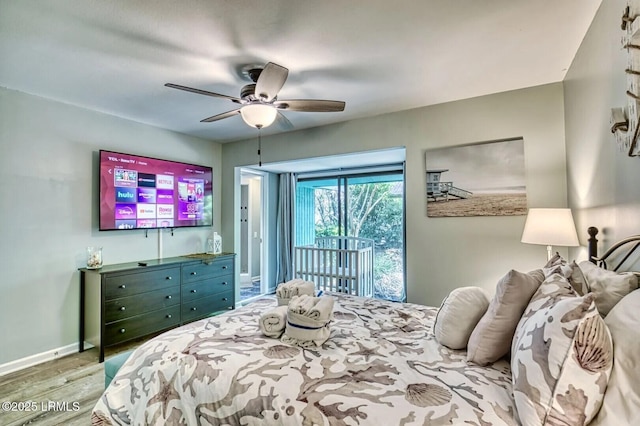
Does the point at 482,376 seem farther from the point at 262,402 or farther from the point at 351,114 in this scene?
the point at 351,114

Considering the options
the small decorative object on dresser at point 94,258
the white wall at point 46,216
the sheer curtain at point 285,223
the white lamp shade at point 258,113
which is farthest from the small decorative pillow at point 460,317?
the sheer curtain at point 285,223

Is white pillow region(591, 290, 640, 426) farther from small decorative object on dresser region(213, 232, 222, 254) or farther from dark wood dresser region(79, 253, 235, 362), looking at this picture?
small decorative object on dresser region(213, 232, 222, 254)

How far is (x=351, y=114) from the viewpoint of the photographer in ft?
11.6

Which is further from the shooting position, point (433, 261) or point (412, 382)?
point (433, 261)

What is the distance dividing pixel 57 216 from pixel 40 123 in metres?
0.93

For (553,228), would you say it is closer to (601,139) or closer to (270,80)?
(601,139)

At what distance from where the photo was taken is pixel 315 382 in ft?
4.10

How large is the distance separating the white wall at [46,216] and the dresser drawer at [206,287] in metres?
0.83

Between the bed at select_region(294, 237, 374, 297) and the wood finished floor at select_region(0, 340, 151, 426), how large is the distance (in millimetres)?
2516

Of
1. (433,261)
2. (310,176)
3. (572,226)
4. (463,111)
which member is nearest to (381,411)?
(572,226)

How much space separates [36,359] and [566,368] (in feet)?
13.4

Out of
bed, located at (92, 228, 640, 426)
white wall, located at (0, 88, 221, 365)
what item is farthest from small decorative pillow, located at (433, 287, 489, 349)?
white wall, located at (0, 88, 221, 365)

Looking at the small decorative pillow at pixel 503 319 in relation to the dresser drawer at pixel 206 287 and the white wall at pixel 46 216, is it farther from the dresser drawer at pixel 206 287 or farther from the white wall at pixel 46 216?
the white wall at pixel 46 216

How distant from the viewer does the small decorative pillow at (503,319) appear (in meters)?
1.33
